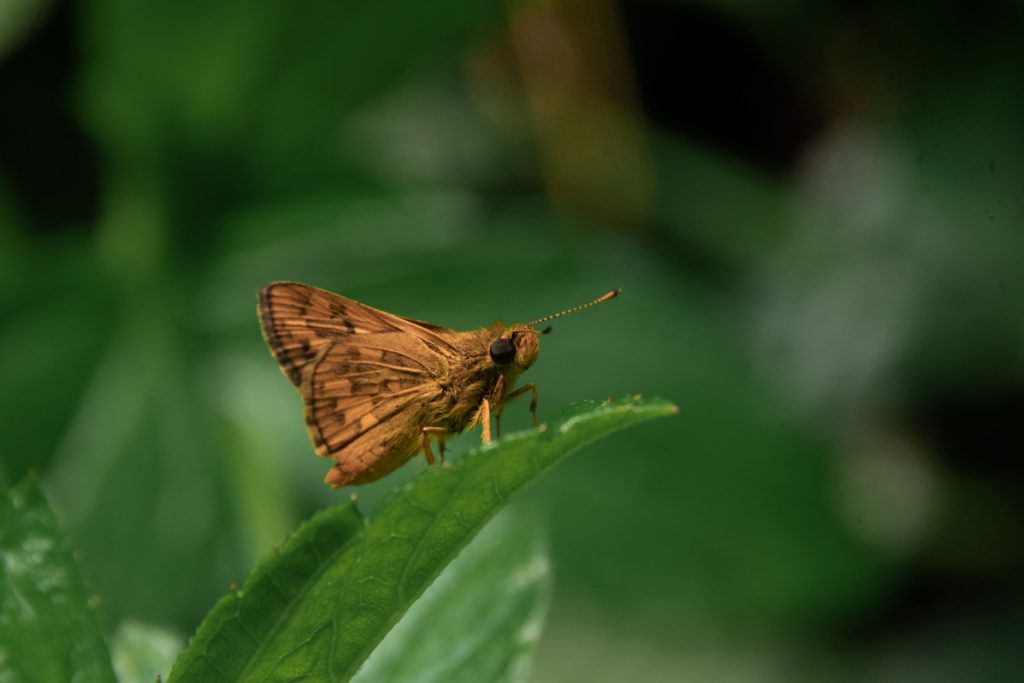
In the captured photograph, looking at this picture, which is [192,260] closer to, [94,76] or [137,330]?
[137,330]

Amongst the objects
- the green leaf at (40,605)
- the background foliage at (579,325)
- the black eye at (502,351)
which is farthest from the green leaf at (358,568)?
the background foliage at (579,325)

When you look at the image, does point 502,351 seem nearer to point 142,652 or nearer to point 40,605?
point 142,652

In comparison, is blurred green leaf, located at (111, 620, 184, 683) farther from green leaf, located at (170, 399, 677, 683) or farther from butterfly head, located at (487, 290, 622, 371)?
butterfly head, located at (487, 290, 622, 371)

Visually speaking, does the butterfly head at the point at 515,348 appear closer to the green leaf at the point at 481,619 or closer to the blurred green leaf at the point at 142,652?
the green leaf at the point at 481,619

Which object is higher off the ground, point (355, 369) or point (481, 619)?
point (355, 369)

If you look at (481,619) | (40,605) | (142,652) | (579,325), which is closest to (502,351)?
(481,619)

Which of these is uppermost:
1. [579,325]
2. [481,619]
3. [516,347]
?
[516,347]
